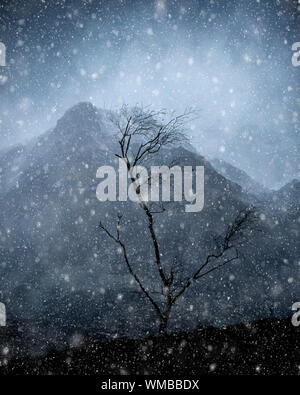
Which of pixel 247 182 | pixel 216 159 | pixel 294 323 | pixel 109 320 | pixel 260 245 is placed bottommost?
pixel 109 320

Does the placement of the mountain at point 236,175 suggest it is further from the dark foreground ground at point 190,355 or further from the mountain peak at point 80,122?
the dark foreground ground at point 190,355

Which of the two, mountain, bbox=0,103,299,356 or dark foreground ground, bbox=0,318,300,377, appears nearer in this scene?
dark foreground ground, bbox=0,318,300,377

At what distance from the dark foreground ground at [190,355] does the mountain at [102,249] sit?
15.0 m

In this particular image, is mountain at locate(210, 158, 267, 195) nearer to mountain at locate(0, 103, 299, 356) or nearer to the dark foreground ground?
mountain at locate(0, 103, 299, 356)

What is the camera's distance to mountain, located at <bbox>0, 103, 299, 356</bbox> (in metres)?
31.9

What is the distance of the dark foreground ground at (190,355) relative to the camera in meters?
6.78

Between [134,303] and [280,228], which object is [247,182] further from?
[134,303]

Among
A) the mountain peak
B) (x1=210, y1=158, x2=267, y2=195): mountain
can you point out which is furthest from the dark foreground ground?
(x1=210, y1=158, x2=267, y2=195): mountain

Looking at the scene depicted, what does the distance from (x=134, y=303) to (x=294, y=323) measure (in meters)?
27.4

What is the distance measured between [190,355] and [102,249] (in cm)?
4300

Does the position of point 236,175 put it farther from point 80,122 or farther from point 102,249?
point 102,249

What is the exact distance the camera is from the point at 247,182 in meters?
86.8

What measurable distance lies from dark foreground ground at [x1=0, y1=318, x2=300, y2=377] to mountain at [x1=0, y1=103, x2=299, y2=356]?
15.0 m
